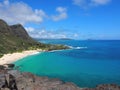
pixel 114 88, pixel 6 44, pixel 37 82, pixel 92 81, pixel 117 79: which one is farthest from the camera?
pixel 6 44

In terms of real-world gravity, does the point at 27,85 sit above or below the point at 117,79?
above

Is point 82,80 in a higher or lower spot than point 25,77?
lower

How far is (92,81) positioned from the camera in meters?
79.2

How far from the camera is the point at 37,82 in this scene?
52344mm

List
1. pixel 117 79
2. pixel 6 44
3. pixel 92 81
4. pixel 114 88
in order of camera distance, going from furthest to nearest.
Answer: pixel 6 44
pixel 117 79
pixel 92 81
pixel 114 88

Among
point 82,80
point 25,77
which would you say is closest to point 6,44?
point 82,80

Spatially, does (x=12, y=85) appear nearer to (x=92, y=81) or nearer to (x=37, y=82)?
(x=37, y=82)

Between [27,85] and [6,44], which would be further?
[6,44]

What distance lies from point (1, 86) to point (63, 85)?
12.1 meters

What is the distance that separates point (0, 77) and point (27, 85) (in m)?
7.23

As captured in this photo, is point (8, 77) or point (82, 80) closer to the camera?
point (8, 77)

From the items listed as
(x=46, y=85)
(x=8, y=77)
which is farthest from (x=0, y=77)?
(x=46, y=85)

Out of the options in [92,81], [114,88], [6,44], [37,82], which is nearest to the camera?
[114,88]

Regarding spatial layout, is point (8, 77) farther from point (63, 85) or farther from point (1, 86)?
point (63, 85)
